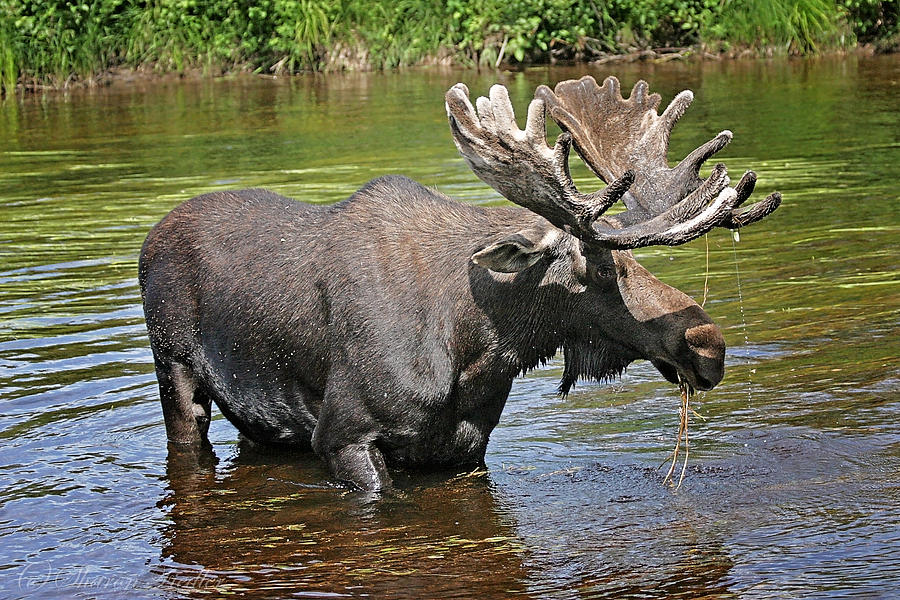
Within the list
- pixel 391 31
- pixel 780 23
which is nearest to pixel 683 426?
pixel 780 23

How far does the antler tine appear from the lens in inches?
223

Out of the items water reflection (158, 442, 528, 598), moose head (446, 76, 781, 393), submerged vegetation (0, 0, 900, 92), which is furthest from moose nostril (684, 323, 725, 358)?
submerged vegetation (0, 0, 900, 92)

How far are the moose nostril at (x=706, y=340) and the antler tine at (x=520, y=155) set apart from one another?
Answer: 582 mm

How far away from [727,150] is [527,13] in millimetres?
10735

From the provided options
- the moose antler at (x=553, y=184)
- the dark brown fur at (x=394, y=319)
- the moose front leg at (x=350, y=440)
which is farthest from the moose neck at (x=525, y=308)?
the moose front leg at (x=350, y=440)

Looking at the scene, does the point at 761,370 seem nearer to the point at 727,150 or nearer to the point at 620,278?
the point at 620,278

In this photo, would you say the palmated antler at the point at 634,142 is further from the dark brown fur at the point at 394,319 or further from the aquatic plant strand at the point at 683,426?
the aquatic plant strand at the point at 683,426

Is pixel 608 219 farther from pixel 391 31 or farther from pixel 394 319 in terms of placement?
pixel 391 31

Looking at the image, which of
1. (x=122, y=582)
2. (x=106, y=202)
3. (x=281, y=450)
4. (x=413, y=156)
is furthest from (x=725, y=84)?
(x=122, y=582)

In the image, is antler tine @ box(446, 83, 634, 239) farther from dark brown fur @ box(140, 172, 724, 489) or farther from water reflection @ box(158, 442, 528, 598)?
water reflection @ box(158, 442, 528, 598)

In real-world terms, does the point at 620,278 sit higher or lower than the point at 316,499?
higher

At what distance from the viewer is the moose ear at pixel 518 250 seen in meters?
5.84

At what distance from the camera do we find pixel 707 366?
5.85m

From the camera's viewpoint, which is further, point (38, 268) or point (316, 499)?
point (38, 268)
